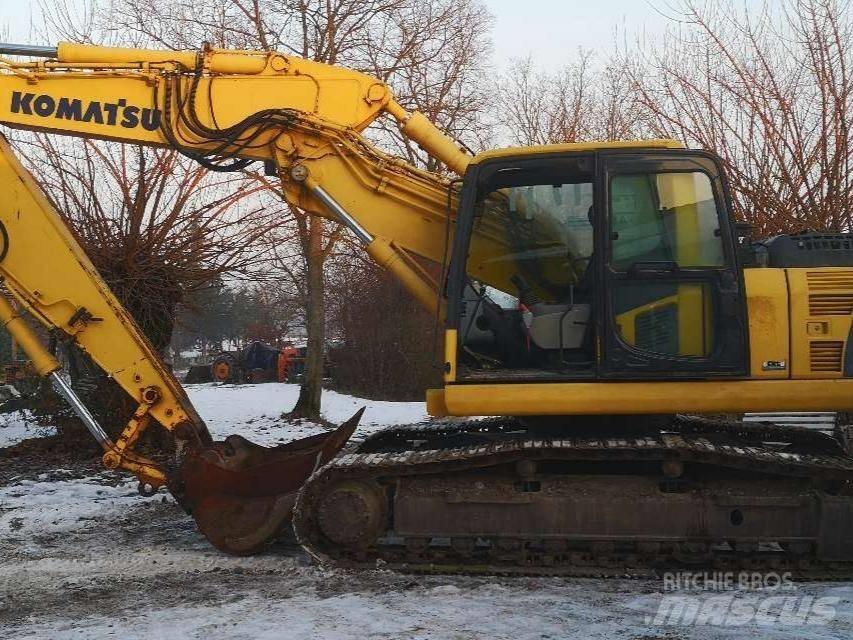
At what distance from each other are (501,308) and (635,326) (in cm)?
93

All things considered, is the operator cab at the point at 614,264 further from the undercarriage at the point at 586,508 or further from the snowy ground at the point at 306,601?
the snowy ground at the point at 306,601

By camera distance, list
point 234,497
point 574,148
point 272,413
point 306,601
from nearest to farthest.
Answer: point 306,601
point 574,148
point 234,497
point 272,413

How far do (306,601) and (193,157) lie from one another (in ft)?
11.1

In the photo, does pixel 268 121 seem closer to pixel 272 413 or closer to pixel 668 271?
pixel 668 271

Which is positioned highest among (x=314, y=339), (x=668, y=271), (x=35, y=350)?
(x=668, y=271)

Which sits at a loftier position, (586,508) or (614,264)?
(614,264)

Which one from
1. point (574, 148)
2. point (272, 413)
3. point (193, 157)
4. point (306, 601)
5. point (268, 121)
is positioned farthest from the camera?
point (272, 413)

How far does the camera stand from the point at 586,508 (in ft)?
17.9

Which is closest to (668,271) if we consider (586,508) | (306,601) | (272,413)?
(586,508)

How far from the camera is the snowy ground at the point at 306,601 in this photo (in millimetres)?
4516

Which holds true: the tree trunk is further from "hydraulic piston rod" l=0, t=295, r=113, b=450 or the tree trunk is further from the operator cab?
the operator cab

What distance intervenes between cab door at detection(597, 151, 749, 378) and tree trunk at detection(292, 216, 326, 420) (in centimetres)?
973

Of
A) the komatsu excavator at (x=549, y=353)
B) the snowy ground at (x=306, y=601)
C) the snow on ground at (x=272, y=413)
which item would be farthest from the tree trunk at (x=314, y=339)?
the komatsu excavator at (x=549, y=353)

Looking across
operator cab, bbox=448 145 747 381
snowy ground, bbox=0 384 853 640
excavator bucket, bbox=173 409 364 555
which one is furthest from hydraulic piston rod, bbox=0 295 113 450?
operator cab, bbox=448 145 747 381
